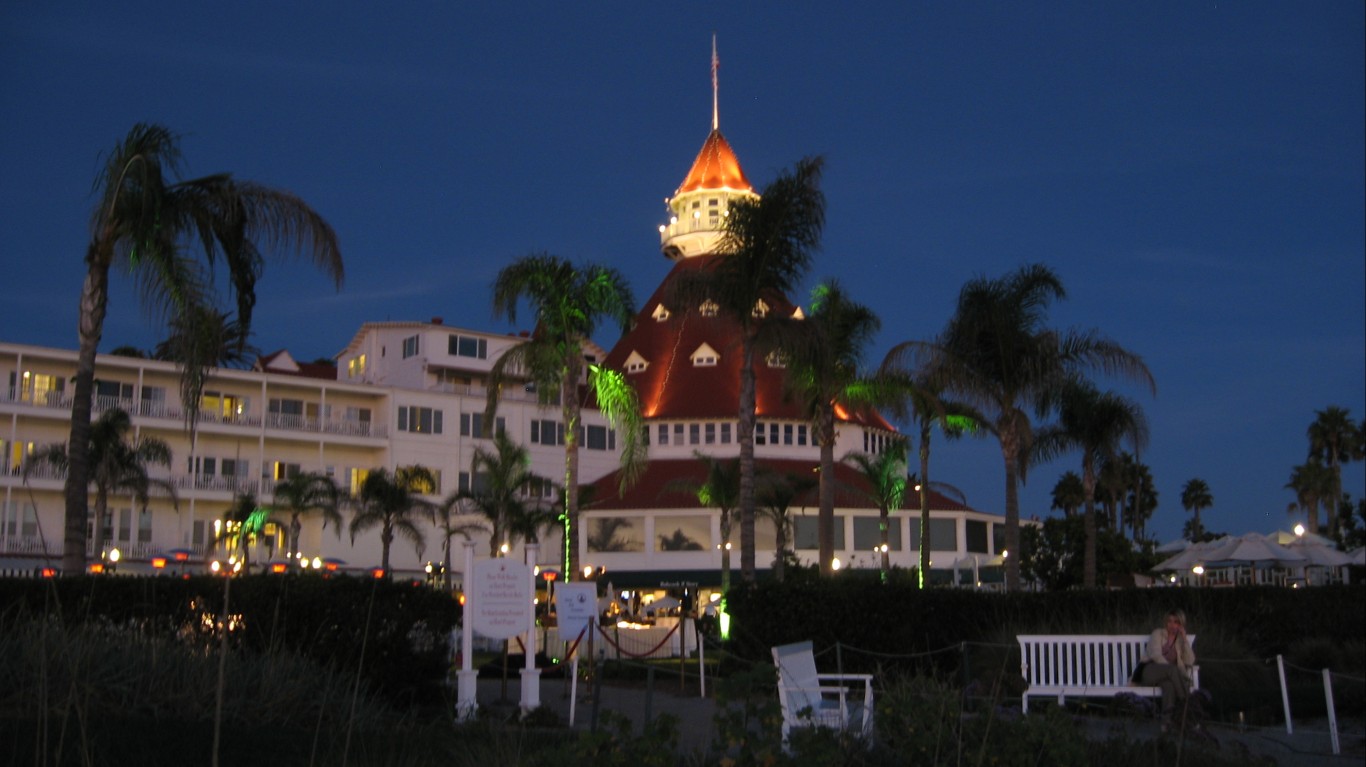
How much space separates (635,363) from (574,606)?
5322cm

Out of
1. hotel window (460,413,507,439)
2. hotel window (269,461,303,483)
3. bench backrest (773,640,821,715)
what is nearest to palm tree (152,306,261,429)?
bench backrest (773,640,821,715)

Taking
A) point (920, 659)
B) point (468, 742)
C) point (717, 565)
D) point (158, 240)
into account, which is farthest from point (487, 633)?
point (717, 565)

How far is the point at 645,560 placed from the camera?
207ft

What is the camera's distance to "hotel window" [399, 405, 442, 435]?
65.4 metres

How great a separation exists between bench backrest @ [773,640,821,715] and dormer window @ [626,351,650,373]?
59256mm

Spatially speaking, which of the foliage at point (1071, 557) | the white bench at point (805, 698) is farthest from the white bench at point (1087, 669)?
the foliage at point (1071, 557)

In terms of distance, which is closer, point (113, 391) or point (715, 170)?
point (113, 391)

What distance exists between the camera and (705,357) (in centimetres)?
6988

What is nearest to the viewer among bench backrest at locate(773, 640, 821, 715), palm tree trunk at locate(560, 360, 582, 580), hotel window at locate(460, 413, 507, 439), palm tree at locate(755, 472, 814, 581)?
bench backrest at locate(773, 640, 821, 715)

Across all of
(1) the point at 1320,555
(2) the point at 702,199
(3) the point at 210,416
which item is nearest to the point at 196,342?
(1) the point at 1320,555

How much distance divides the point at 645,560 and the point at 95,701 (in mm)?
52997

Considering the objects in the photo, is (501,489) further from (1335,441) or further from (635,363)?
(1335,441)

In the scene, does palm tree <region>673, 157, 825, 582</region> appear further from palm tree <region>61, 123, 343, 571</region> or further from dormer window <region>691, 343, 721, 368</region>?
dormer window <region>691, 343, 721, 368</region>

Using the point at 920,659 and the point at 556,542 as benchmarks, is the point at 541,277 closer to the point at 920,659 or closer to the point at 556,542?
the point at 920,659
